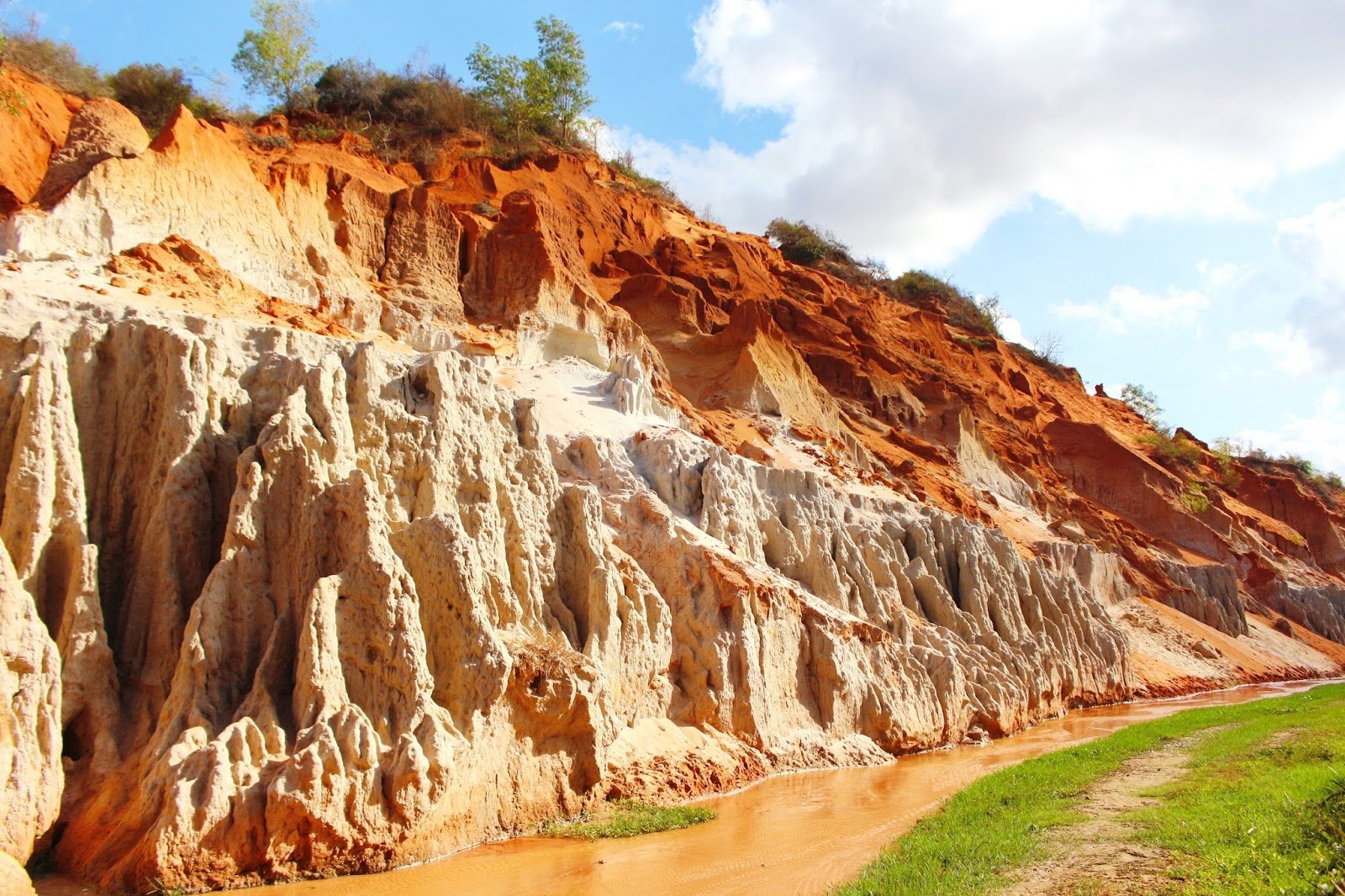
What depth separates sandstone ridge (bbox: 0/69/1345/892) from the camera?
987 cm

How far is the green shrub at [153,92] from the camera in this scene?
32812 millimetres

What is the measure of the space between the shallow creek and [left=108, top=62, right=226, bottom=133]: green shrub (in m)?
29.9

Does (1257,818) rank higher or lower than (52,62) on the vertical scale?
lower

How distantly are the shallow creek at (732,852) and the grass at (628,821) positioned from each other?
0.16 metres

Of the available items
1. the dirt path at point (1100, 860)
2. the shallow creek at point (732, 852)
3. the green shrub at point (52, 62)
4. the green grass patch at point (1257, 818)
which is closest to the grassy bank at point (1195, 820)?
the green grass patch at point (1257, 818)

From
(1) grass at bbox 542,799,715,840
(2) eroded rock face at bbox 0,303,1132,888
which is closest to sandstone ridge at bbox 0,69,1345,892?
(2) eroded rock face at bbox 0,303,1132,888

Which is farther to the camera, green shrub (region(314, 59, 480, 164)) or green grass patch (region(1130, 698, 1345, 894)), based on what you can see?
green shrub (region(314, 59, 480, 164))

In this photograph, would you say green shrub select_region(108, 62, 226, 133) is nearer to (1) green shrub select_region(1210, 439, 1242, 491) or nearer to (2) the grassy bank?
(2) the grassy bank

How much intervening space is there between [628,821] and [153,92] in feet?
105

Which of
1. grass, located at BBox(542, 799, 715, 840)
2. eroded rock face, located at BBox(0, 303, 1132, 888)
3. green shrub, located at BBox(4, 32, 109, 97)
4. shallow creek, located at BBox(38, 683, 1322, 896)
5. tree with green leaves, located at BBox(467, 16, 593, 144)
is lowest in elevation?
shallow creek, located at BBox(38, 683, 1322, 896)

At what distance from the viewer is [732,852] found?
443 inches

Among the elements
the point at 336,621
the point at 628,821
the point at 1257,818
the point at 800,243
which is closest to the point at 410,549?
the point at 336,621

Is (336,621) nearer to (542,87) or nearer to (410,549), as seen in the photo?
(410,549)

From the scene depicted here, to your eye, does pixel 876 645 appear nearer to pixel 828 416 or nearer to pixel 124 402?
pixel 124 402
